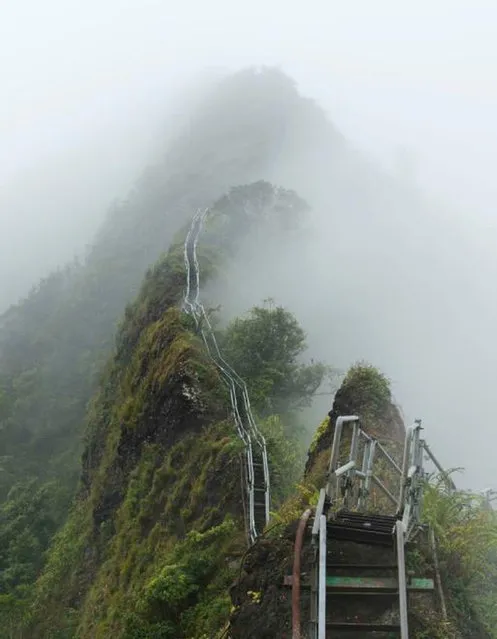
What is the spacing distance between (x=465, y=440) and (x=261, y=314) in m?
21.6

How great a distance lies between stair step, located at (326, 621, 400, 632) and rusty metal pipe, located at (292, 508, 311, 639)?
0.28 m

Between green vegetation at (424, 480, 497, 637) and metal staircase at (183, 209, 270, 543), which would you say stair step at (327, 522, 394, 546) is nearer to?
green vegetation at (424, 480, 497, 637)

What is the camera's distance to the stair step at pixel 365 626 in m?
4.55

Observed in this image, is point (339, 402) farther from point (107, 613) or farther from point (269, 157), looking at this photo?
point (269, 157)

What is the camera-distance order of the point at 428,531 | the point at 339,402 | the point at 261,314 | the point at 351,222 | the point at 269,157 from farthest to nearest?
1. the point at 269,157
2. the point at 351,222
3. the point at 261,314
4. the point at 339,402
5. the point at 428,531

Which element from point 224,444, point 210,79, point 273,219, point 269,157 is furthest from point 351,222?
point 210,79

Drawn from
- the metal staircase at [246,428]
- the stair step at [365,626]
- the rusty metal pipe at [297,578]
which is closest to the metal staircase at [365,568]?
the stair step at [365,626]

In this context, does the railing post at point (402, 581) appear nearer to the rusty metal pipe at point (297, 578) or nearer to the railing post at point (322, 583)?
the railing post at point (322, 583)

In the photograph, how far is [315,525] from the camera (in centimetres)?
505

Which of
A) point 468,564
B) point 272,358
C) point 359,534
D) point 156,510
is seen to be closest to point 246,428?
point 156,510

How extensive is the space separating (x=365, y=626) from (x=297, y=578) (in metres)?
0.61

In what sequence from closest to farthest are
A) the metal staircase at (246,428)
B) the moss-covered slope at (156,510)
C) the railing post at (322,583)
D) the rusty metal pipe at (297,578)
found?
the railing post at (322,583) < the rusty metal pipe at (297,578) < the moss-covered slope at (156,510) < the metal staircase at (246,428)

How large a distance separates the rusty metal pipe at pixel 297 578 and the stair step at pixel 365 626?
0.90ft

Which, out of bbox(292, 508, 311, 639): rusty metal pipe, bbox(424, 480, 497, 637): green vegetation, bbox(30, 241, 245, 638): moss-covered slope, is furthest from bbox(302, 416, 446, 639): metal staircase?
bbox(30, 241, 245, 638): moss-covered slope
